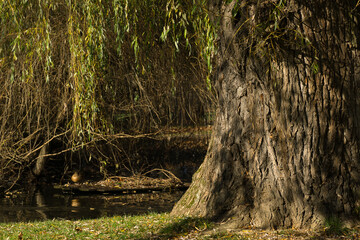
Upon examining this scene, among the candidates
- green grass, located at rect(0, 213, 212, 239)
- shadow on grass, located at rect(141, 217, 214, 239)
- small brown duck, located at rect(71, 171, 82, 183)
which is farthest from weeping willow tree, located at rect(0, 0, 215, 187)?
shadow on grass, located at rect(141, 217, 214, 239)

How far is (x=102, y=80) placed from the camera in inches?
387

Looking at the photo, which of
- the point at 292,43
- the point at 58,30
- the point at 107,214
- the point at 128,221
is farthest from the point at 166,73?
the point at 292,43

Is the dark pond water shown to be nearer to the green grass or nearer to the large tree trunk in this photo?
the green grass

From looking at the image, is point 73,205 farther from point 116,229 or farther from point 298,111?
point 298,111

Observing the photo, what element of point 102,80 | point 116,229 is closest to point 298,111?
point 116,229

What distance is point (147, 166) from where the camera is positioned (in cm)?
1380

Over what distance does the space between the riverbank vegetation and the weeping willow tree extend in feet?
8.11

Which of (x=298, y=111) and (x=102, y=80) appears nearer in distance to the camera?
(x=298, y=111)

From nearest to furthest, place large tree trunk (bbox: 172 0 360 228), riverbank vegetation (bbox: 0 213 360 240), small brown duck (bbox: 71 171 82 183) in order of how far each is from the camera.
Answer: riverbank vegetation (bbox: 0 213 360 240)
large tree trunk (bbox: 172 0 360 228)
small brown duck (bbox: 71 171 82 183)

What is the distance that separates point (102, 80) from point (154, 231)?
4827mm

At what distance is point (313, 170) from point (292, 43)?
4.36 ft

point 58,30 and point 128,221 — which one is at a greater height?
point 58,30

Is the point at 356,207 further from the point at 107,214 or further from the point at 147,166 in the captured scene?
the point at 147,166

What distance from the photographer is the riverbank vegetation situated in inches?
203
